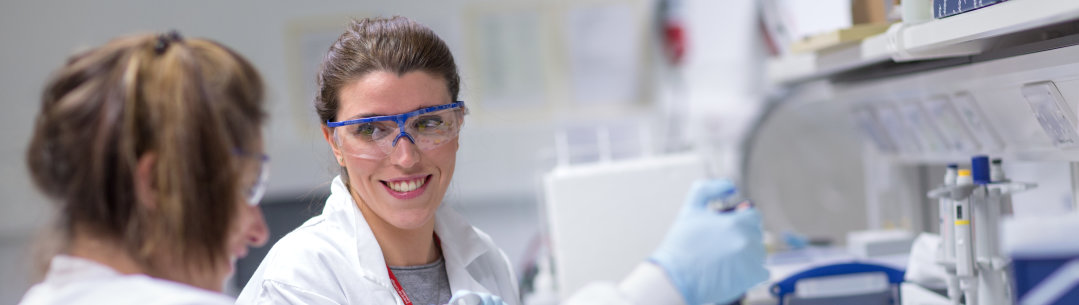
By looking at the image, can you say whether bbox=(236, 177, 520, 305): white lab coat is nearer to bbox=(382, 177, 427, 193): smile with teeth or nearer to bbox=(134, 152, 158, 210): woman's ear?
bbox=(382, 177, 427, 193): smile with teeth

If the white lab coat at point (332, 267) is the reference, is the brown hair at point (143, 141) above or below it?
above

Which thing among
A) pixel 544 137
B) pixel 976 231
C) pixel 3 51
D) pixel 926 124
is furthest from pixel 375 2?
pixel 976 231

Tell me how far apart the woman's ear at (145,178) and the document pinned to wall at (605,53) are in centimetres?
352

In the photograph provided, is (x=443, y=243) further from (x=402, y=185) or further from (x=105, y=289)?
(x=105, y=289)

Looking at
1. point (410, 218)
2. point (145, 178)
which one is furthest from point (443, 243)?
point (145, 178)

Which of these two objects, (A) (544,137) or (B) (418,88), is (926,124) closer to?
(B) (418,88)

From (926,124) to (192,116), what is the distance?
1509 millimetres

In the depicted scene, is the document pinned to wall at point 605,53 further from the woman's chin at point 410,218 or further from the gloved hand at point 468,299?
the gloved hand at point 468,299

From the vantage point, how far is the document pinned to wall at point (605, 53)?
14.0ft

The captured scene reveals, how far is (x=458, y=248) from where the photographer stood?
142 cm

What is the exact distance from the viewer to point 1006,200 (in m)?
1.73

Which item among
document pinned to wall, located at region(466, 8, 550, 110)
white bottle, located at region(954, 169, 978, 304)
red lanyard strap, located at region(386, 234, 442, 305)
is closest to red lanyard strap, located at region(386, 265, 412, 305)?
red lanyard strap, located at region(386, 234, 442, 305)

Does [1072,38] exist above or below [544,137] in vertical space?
above

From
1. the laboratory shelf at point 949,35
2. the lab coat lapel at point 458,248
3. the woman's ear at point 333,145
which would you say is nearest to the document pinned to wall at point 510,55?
the laboratory shelf at point 949,35
